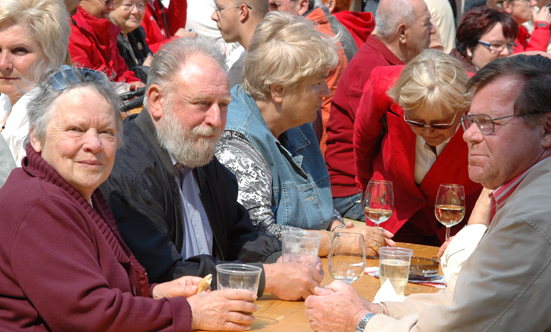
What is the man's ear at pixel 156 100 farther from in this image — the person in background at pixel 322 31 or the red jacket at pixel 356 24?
the red jacket at pixel 356 24

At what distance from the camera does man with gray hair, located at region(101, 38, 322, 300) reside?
253 cm

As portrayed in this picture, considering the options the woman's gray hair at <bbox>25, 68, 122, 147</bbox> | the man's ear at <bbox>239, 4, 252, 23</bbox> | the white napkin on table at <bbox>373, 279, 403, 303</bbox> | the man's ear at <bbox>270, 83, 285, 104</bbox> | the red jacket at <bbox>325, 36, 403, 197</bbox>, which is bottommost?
the red jacket at <bbox>325, 36, 403, 197</bbox>

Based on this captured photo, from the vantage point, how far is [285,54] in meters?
3.72

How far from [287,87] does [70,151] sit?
1.91 m

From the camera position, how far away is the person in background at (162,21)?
7570mm

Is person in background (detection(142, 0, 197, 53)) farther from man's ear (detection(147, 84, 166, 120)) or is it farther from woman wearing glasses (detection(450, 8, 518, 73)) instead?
man's ear (detection(147, 84, 166, 120))

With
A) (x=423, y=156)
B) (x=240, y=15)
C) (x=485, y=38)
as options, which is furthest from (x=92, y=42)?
(x=485, y=38)

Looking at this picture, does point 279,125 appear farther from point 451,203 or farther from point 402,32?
point 402,32

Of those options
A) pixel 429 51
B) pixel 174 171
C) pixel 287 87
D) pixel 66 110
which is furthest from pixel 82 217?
pixel 429 51

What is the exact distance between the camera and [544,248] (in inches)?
68.5

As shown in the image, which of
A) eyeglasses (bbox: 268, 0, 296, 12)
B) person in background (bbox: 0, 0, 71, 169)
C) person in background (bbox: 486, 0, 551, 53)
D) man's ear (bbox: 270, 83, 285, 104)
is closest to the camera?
person in background (bbox: 0, 0, 71, 169)

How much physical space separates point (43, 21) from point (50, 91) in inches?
48.2

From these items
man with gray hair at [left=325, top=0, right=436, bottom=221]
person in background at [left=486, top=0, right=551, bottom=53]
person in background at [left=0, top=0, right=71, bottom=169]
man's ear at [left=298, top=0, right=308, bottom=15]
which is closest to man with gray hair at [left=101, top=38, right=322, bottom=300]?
person in background at [left=0, top=0, right=71, bottom=169]

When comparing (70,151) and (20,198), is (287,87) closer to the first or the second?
(70,151)
